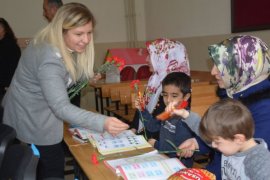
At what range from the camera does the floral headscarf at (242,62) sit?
1.66 metres

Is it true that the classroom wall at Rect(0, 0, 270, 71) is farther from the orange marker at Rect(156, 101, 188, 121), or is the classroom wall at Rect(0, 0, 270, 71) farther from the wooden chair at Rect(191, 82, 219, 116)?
the orange marker at Rect(156, 101, 188, 121)

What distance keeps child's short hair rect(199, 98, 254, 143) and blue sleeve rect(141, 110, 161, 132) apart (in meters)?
1.17

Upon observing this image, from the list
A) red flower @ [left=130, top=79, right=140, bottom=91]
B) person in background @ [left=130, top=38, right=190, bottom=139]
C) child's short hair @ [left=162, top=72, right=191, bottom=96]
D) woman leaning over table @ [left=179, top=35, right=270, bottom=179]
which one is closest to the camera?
woman leaning over table @ [left=179, top=35, right=270, bottom=179]

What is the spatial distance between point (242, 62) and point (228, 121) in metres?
0.47

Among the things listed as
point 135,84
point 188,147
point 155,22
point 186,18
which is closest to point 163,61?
point 135,84

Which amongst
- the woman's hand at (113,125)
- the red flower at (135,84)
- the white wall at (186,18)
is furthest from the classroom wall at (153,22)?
the woman's hand at (113,125)

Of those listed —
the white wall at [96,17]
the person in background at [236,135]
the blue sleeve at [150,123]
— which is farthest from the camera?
the white wall at [96,17]

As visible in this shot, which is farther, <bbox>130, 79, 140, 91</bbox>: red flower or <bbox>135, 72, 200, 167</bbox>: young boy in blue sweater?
<bbox>130, 79, 140, 91</bbox>: red flower

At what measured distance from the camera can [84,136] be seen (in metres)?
2.13

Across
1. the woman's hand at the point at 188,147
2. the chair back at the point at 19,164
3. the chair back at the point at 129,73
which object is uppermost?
the chair back at the point at 19,164

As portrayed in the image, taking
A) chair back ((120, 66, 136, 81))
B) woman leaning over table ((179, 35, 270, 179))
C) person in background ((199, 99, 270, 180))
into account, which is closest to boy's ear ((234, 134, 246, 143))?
person in background ((199, 99, 270, 180))

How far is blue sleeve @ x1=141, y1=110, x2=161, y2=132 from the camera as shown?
254 cm

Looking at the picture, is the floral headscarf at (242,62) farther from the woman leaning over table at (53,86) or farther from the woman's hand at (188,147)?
the woman leaning over table at (53,86)

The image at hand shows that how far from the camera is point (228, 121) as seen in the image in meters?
1.32
